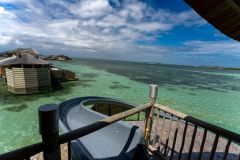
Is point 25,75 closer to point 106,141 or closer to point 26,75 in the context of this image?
point 26,75

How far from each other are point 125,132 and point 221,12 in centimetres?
310

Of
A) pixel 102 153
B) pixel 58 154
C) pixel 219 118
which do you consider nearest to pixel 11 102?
pixel 102 153

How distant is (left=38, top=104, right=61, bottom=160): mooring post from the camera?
1.18 metres

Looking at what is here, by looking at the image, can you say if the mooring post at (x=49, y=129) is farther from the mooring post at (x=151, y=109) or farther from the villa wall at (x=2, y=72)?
the villa wall at (x=2, y=72)

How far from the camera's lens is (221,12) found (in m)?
1.39

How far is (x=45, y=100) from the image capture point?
42.5 feet

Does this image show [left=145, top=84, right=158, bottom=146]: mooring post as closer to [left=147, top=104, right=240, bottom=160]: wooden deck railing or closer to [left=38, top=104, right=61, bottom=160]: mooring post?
[left=147, top=104, right=240, bottom=160]: wooden deck railing

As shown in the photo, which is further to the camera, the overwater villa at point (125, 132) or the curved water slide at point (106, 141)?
→ the curved water slide at point (106, 141)

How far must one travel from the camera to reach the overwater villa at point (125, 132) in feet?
4.13

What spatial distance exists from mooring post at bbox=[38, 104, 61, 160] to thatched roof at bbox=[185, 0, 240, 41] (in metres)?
1.47

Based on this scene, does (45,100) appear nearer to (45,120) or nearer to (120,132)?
(120,132)

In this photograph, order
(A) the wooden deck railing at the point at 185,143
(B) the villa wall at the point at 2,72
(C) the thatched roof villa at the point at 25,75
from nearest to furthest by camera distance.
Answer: (A) the wooden deck railing at the point at 185,143
(C) the thatched roof villa at the point at 25,75
(B) the villa wall at the point at 2,72

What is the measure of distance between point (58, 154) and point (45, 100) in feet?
42.6

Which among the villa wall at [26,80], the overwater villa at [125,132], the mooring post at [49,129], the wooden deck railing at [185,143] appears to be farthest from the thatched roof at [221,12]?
the villa wall at [26,80]
